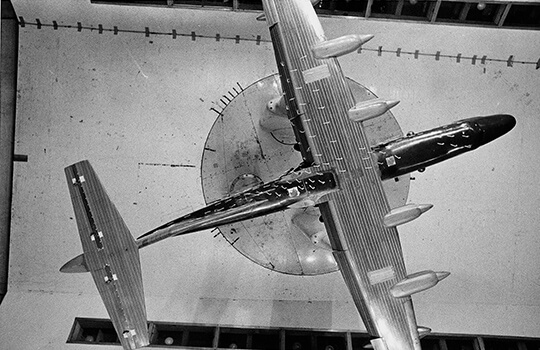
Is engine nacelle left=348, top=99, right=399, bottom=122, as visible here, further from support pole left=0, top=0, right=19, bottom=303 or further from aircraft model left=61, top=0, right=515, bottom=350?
support pole left=0, top=0, right=19, bottom=303

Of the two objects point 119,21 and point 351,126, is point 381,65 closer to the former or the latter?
point 351,126

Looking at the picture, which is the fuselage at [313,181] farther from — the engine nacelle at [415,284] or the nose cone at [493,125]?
the engine nacelle at [415,284]

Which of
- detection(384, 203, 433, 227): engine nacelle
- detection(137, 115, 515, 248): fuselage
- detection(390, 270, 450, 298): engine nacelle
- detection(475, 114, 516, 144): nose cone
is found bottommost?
detection(390, 270, 450, 298): engine nacelle

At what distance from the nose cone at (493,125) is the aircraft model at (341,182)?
0.10 m

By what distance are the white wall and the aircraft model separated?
1184 mm

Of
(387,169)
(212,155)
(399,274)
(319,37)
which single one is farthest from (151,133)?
(399,274)

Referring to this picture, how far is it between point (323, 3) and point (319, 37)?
4.83 feet

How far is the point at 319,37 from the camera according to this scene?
5.16 m

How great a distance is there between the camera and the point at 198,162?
6.33 m

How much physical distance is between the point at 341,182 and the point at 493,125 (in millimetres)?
1670

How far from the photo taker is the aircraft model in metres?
4.92

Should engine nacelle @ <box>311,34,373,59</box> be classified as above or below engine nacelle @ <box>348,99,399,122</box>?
above

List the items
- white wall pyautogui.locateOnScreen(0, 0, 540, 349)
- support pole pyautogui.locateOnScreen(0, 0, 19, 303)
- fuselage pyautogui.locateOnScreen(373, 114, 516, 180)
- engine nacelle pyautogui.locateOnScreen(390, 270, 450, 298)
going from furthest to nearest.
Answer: white wall pyautogui.locateOnScreen(0, 0, 540, 349)
support pole pyautogui.locateOnScreen(0, 0, 19, 303)
fuselage pyautogui.locateOnScreen(373, 114, 516, 180)
engine nacelle pyautogui.locateOnScreen(390, 270, 450, 298)

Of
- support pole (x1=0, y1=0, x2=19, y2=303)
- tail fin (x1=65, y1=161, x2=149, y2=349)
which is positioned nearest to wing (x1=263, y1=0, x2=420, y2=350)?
tail fin (x1=65, y1=161, x2=149, y2=349)
